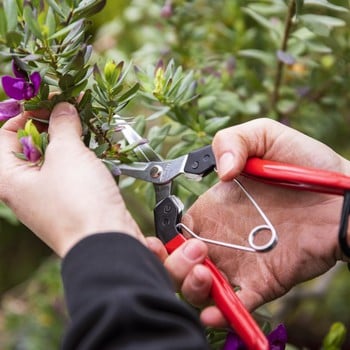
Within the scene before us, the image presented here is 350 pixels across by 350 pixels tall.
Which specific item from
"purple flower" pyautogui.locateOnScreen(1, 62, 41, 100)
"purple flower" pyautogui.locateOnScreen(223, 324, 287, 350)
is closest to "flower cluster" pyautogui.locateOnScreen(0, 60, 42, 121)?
"purple flower" pyautogui.locateOnScreen(1, 62, 41, 100)

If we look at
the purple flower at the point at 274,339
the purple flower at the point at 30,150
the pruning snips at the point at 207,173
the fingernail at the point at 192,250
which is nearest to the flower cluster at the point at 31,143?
the purple flower at the point at 30,150

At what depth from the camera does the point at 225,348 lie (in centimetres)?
105

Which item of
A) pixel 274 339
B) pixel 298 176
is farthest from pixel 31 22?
pixel 274 339

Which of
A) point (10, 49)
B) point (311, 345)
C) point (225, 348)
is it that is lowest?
point (311, 345)

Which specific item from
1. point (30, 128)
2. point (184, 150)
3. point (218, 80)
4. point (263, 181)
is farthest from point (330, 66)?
point (30, 128)

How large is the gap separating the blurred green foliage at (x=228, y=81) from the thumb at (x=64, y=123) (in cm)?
21

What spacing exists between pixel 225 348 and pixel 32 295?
1085 mm

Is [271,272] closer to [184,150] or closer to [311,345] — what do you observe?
[184,150]

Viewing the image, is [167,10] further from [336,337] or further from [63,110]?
[336,337]

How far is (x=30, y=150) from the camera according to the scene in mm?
976

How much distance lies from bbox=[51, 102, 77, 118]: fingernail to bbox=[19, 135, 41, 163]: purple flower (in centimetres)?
6

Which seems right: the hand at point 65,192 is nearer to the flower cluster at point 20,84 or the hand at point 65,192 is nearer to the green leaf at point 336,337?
the flower cluster at point 20,84

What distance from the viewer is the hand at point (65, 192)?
35.1 inches

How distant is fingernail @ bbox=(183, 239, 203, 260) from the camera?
3.25ft
